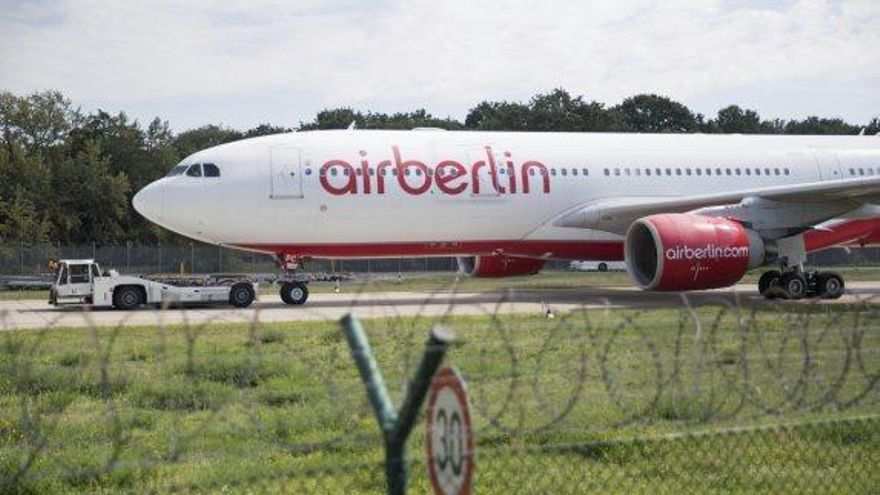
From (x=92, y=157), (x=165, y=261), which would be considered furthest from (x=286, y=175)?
(x=92, y=157)

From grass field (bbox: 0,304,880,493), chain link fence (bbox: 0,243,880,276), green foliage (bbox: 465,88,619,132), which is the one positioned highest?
green foliage (bbox: 465,88,619,132)

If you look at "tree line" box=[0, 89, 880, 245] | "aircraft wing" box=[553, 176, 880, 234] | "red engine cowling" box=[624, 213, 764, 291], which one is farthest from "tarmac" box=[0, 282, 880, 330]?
"tree line" box=[0, 89, 880, 245]

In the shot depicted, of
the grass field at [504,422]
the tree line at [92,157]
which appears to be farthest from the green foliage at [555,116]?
the grass field at [504,422]

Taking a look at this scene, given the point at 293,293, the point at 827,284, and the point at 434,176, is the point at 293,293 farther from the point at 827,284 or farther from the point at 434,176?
the point at 827,284

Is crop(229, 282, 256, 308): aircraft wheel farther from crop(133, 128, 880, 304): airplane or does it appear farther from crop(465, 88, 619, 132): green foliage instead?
crop(465, 88, 619, 132): green foliage

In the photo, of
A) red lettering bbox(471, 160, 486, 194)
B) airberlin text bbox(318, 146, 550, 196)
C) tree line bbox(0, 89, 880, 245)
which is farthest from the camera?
tree line bbox(0, 89, 880, 245)

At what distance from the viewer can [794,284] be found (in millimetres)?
20688

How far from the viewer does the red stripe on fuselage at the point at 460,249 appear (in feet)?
66.7

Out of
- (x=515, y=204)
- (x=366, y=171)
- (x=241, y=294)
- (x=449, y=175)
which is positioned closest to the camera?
(x=366, y=171)

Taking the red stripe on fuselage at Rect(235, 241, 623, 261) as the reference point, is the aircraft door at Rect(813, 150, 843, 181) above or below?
above

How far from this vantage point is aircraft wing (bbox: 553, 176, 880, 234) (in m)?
19.5

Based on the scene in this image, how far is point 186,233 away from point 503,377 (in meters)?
13.3

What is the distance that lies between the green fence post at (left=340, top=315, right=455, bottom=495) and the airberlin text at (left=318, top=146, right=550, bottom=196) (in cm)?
1609

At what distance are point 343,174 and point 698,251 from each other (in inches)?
248
